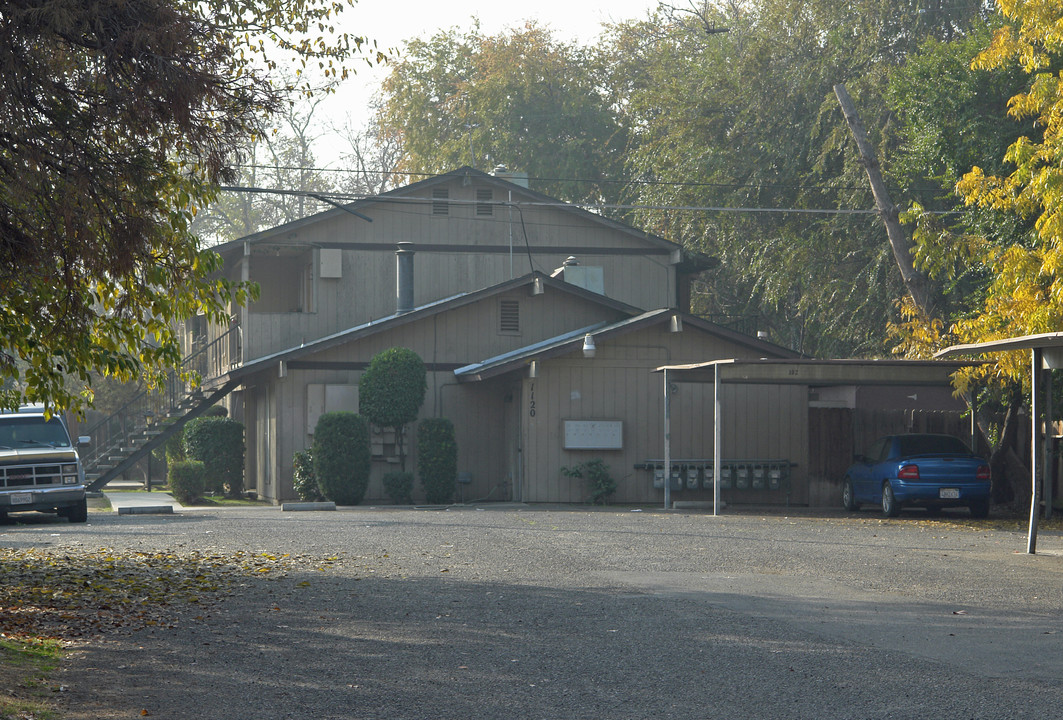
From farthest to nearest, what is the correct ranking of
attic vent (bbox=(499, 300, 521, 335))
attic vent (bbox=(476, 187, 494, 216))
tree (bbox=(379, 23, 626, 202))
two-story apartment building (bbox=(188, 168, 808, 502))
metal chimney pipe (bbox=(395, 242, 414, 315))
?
tree (bbox=(379, 23, 626, 202)) → attic vent (bbox=(476, 187, 494, 216)) → metal chimney pipe (bbox=(395, 242, 414, 315)) → attic vent (bbox=(499, 300, 521, 335)) → two-story apartment building (bbox=(188, 168, 808, 502))

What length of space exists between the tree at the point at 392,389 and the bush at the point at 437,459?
0.50 meters

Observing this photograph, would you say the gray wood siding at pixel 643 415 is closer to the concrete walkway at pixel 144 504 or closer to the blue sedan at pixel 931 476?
the blue sedan at pixel 931 476

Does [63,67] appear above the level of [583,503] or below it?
above

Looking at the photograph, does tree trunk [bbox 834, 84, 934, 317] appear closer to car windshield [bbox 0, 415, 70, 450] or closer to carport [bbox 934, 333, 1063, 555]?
carport [bbox 934, 333, 1063, 555]

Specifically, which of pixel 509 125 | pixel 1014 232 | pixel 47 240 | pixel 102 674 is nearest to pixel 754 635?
pixel 102 674

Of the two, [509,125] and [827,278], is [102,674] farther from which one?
[509,125]

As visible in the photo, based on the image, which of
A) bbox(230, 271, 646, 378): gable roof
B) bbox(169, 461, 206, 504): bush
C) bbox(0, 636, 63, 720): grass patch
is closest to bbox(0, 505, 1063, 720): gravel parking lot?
bbox(0, 636, 63, 720): grass patch

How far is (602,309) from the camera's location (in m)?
30.0

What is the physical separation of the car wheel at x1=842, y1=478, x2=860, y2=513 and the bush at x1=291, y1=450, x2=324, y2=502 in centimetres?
1103

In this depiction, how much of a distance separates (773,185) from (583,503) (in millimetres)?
14319

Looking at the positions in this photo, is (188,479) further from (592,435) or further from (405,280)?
(592,435)

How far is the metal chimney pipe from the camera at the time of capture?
100 ft

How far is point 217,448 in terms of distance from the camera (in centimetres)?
3091

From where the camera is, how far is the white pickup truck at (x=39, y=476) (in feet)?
69.0
